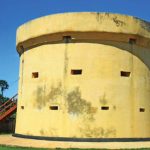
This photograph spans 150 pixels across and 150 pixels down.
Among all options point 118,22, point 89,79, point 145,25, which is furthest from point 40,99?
point 145,25

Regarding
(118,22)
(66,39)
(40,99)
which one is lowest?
(40,99)

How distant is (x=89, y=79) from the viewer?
1591cm

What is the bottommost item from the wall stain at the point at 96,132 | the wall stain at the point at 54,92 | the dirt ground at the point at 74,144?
the dirt ground at the point at 74,144

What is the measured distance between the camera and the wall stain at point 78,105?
15.7 meters

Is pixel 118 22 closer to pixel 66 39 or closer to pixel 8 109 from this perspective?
pixel 66 39

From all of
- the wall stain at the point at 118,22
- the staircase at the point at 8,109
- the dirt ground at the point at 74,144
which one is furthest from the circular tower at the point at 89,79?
the staircase at the point at 8,109

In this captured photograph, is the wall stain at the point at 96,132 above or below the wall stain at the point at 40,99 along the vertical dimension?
below

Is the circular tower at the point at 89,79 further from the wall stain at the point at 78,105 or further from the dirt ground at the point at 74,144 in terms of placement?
the dirt ground at the point at 74,144

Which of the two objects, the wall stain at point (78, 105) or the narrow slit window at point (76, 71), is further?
the narrow slit window at point (76, 71)

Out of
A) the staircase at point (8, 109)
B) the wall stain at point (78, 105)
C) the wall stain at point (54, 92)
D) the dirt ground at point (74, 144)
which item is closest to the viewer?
the dirt ground at point (74, 144)

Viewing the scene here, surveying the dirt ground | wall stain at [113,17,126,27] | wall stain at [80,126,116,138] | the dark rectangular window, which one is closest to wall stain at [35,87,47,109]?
the dirt ground

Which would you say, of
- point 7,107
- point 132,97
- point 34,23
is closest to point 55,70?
point 34,23

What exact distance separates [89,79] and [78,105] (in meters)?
1.23

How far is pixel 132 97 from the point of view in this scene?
53.7 feet
